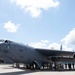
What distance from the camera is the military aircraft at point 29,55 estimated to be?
2692cm

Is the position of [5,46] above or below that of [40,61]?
above

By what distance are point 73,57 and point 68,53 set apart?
1.58m

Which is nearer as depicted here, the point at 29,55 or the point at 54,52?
the point at 29,55

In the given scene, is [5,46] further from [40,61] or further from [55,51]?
[55,51]

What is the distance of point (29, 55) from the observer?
31.6 m

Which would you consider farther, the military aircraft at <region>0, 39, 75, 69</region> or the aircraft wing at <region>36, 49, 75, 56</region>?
the aircraft wing at <region>36, 49, 75, 56</region>

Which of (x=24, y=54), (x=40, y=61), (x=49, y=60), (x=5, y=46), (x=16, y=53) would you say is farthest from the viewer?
(x=49, y=60)

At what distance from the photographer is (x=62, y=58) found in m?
36.8

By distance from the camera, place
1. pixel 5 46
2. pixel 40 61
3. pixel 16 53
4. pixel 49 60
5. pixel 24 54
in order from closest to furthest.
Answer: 1. pixel 5 46
2. pixel 16 53
3. pixel 24 54
4. pixel 40 61
5. pixel 49 60

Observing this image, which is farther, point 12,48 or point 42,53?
point 42,53

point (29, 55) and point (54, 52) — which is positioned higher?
point (54, 52)

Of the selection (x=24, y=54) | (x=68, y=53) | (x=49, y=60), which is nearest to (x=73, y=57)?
(x=68, y=53)

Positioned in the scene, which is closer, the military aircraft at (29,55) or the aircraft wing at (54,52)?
the military aircraft at (29,55)

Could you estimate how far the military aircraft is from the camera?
26.9 metres
